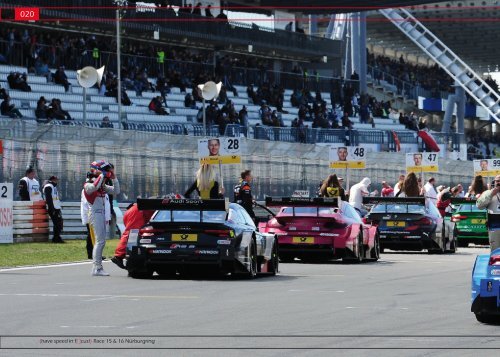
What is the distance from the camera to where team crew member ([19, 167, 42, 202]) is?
29.5 m

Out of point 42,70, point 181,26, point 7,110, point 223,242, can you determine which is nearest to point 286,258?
point 223,242

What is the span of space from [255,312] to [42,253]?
1301 cm

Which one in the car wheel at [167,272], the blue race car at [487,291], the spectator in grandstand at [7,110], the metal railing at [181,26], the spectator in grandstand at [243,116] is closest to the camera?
the blue race car at [487,291]

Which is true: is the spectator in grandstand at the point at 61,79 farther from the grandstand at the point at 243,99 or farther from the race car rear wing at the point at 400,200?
the race car rear wing at the point at 400,200

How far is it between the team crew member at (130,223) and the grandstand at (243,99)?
556 inches

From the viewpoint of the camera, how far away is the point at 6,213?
28.5 meters

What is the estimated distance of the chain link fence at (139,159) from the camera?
29625 millimetres

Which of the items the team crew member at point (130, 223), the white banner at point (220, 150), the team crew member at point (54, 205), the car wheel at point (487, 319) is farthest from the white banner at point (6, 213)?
the car wheel at point (487, 319)

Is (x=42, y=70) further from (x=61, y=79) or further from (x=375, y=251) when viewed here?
(x=375, y=251)

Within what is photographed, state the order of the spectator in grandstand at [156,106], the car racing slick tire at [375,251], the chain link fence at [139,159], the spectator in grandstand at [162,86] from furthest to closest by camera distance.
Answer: the spectator in grandstand at [162,86] → the spectator in grandstand at [156,106] → the chain link fence at [139,159] → the car racing slick tire at [375,251]

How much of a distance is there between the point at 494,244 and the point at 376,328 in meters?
4.08

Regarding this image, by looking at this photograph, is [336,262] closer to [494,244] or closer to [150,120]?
[494,244]

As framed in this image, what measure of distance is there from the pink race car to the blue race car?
1112cm

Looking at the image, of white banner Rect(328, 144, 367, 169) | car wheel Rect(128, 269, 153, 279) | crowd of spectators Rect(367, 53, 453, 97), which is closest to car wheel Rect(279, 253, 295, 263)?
car wheel Rect(128, 269, 153, 279)
